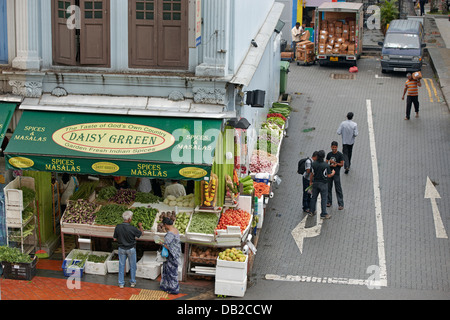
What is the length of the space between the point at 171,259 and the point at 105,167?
2.36 m

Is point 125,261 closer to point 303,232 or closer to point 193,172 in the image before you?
point 193,172

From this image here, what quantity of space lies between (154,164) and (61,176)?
12.6 feet

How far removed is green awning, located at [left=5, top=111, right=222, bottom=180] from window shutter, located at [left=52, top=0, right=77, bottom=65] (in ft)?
4.37

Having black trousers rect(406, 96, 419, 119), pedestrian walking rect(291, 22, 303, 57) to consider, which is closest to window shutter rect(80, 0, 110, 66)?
black trousers rect(406, 96, 419, 119)

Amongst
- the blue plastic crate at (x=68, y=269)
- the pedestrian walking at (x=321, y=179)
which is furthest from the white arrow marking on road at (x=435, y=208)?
the blue plastic crate at (x=68, y=269)

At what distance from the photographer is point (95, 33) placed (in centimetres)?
1561

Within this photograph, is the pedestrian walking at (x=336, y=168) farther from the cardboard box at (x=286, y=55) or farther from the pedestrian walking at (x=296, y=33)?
the pedestrian walking at (x=296, y=33)

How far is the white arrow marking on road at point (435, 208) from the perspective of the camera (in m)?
17.1

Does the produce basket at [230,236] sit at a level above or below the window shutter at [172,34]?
below

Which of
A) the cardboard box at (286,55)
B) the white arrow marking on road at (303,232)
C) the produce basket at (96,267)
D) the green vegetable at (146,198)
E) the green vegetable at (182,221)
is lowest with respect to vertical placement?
the produce basket at (96,267)

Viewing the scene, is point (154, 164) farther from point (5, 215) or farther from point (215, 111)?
point (5, 215)

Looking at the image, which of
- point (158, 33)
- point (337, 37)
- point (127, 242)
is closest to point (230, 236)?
point (127, 242)

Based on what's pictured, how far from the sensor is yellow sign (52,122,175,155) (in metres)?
14.9

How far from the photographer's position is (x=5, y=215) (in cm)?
1553
